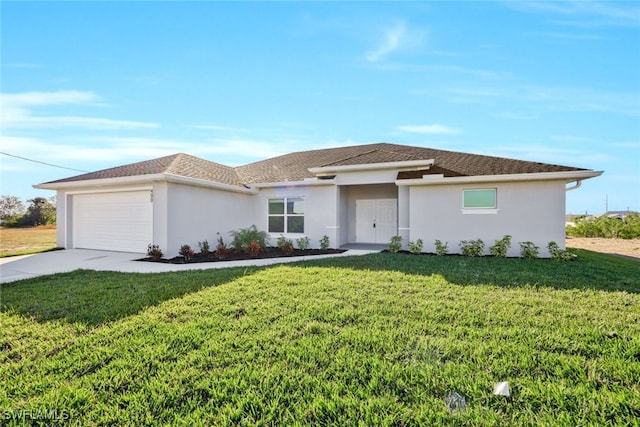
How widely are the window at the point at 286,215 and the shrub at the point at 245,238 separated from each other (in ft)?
3.40

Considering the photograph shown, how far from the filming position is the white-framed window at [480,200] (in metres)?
11.8

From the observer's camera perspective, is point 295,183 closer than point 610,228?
Yes

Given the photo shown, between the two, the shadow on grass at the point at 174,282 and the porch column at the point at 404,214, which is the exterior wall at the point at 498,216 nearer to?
the porch column at the point at 404,214

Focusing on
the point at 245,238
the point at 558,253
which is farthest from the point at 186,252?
the point at 558,253

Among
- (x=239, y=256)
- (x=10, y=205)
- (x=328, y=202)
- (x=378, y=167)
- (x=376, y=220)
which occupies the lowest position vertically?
(x=239, y=256)

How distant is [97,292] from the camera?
6.09 m

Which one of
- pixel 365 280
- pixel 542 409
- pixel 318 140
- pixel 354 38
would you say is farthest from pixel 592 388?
pixel 318 140

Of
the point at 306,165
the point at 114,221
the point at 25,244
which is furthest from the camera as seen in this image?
the point at 306,165

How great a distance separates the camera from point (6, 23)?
8.68 meters

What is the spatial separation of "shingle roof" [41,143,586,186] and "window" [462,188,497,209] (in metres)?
0.72

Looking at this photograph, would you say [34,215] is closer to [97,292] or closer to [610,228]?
[97,292]

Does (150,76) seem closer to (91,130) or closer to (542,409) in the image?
(91,130)

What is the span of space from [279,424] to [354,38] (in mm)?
12060

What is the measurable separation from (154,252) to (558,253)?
1449 cm
